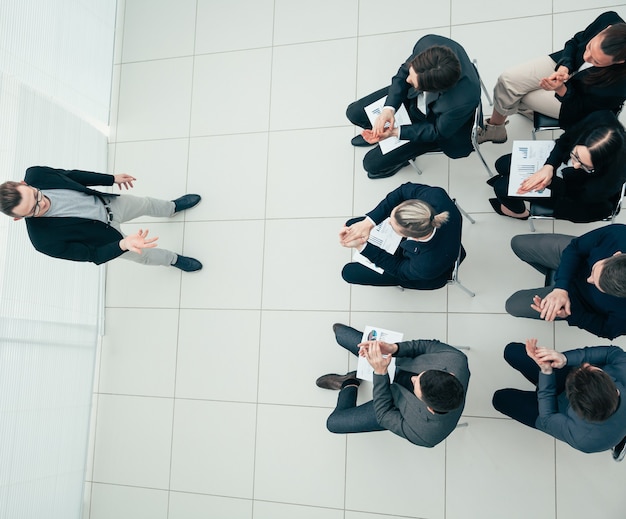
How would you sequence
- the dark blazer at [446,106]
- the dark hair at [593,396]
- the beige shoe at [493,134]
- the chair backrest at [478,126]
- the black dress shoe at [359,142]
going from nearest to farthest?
the dark hair at [593,396] < the dark blazer at [446,106] < the chair backrest at [478,126] < the beige shoe at [493,134] < the black dress shoe at [359,142]

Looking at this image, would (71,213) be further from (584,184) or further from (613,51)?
(613,51)

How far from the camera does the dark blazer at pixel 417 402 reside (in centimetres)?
272

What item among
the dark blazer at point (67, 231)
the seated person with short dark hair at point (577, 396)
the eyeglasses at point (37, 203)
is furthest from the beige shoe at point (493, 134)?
the eyeglasses at point (37, 203)

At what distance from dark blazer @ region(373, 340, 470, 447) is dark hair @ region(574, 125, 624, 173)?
4.11 feet

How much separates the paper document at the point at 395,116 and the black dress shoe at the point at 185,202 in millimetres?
1564

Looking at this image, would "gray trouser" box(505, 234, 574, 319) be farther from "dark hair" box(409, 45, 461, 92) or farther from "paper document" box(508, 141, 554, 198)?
"dark hair" box(409, 45, 461, 92)

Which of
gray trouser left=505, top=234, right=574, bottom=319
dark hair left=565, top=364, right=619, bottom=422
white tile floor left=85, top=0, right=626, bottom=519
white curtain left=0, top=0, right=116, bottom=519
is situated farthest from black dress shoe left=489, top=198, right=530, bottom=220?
white curtain left=0, top=0, right=116, bottom=519

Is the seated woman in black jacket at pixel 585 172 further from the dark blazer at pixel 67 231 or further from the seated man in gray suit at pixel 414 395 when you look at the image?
the dark blazer at pixel 67 231

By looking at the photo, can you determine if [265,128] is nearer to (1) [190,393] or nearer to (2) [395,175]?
(2) [395,175]

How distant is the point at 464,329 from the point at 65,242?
270cm

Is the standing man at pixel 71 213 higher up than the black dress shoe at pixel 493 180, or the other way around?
the black dress shoe at pixel 493 180

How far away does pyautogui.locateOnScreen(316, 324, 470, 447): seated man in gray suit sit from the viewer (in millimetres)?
2512

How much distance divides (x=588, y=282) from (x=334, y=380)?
1.79 meters

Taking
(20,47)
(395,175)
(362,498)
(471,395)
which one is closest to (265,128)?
(395,175)
